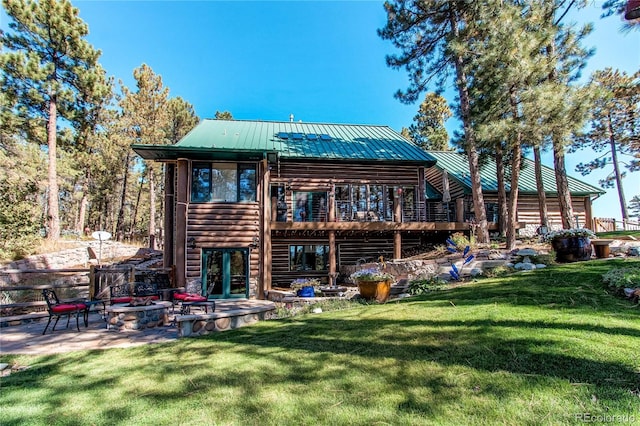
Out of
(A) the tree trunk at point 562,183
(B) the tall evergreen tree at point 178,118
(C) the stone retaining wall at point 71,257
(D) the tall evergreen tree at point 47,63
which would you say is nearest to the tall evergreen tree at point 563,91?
(A) the tree trunk at point 562,183

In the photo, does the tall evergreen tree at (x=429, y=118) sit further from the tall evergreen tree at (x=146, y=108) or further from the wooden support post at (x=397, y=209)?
the tall evergreen tree at (x=146, y=108)

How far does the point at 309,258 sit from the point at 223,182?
19.7ft

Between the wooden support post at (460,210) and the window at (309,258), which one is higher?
the wooden support post at (460,210)

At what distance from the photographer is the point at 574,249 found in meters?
8.77

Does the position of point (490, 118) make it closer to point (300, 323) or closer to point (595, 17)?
point (595, 17)

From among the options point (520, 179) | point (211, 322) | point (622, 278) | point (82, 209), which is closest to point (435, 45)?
point (520, 179)

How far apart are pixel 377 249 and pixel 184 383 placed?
13.7 m

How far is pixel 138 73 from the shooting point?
2372cm

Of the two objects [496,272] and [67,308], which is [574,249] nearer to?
[496,272]

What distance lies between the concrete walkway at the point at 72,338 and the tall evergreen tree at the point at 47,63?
12062mm

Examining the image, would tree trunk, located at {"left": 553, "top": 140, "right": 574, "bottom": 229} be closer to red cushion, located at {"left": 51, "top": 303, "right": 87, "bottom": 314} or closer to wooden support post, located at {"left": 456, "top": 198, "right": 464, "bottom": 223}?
wooden support post, located at {"left": 456, "top": 198, "right": 464, "bottom": 223}

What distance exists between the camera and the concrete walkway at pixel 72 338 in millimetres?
5690

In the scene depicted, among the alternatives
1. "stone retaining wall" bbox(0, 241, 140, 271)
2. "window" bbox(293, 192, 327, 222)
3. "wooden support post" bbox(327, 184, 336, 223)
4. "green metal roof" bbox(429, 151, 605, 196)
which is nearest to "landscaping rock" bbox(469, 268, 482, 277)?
"wooden support post" bbox(327, 184, 336, 223)

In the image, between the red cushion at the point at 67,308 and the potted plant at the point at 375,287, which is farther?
the potted plant at the point at 375,287
